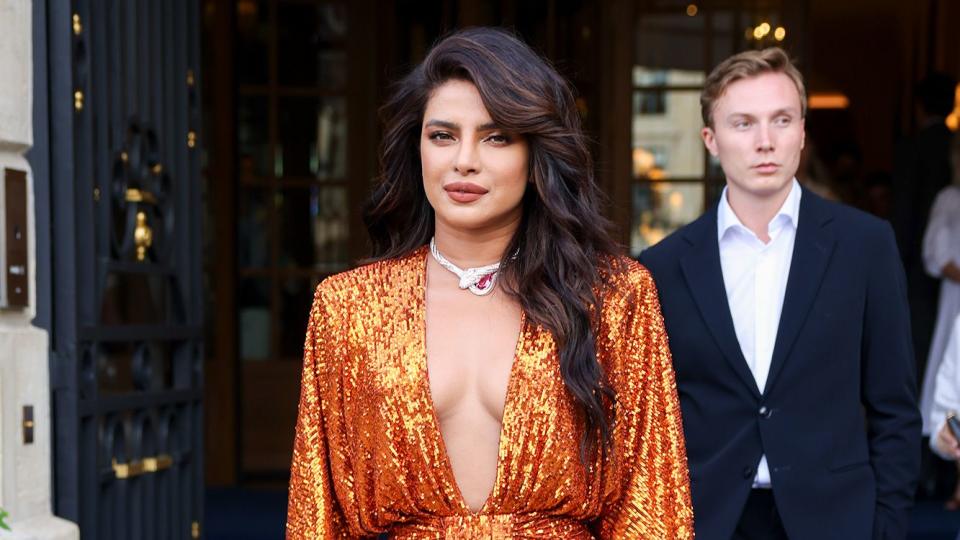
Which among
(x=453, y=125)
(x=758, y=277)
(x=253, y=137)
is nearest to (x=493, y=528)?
(x=453, y=125)

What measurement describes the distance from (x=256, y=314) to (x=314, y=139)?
98cm

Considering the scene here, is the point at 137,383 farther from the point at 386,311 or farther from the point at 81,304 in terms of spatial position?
the point at 386,311

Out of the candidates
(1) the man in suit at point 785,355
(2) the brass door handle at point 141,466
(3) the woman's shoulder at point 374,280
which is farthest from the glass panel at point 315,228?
(3) the woman's shoulder at point 374,280

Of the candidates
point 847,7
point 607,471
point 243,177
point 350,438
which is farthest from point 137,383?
point 847,7

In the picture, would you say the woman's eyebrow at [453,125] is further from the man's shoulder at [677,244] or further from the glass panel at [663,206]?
the glass panel at [663,206]

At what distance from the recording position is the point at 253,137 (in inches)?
287

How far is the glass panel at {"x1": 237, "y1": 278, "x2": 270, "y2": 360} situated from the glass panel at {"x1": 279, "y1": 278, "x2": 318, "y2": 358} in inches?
3.1

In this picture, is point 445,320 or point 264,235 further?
point 264,235

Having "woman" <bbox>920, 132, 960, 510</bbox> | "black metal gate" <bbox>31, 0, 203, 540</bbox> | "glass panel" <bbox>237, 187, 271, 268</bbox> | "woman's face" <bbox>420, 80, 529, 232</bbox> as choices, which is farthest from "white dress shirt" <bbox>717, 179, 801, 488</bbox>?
"glass panel" <bbox>237, 187, 271, 268</bbox>

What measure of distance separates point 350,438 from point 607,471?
17.0 inches

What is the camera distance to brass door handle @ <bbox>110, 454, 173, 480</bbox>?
362cm

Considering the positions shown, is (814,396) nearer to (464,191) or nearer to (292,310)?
(464,191)

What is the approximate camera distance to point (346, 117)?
24.0ft

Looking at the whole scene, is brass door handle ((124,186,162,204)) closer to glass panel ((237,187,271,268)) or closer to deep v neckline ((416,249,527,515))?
deep v neckline ((416,249,527,515))
